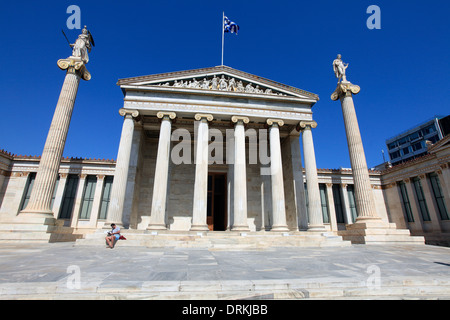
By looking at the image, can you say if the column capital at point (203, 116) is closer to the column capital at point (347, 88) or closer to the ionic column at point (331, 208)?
the column capital at point (347, 88)

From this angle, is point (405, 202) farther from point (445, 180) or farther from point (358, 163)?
point (358, 163)

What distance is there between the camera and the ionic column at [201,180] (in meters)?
15.6

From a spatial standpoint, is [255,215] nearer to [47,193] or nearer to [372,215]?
[372,215]

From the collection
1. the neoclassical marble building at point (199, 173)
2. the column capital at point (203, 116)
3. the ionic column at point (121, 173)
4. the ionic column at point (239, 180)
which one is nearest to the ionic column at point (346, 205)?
the neoclassical marble building at point (199, 173)

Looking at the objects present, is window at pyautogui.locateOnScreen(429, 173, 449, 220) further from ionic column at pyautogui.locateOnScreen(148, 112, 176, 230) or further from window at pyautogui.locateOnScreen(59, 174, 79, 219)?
window at pyautogui.locateOnScreen(59, 174, 79, 219)

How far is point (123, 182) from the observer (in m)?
16.3

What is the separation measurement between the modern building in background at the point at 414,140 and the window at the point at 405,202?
34704 millimetres

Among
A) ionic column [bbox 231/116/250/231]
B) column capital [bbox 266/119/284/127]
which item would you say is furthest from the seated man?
column capital [bbox 266/119/284/127]

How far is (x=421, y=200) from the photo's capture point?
24.0m

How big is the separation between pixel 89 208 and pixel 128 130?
38.6 feet

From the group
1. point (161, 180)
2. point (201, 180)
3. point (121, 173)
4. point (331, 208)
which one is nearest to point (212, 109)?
point (201, 180)

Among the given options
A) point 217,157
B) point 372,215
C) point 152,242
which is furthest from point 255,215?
point 152,242

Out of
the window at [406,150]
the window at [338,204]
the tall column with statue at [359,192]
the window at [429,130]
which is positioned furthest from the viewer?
the window at [406,150]
